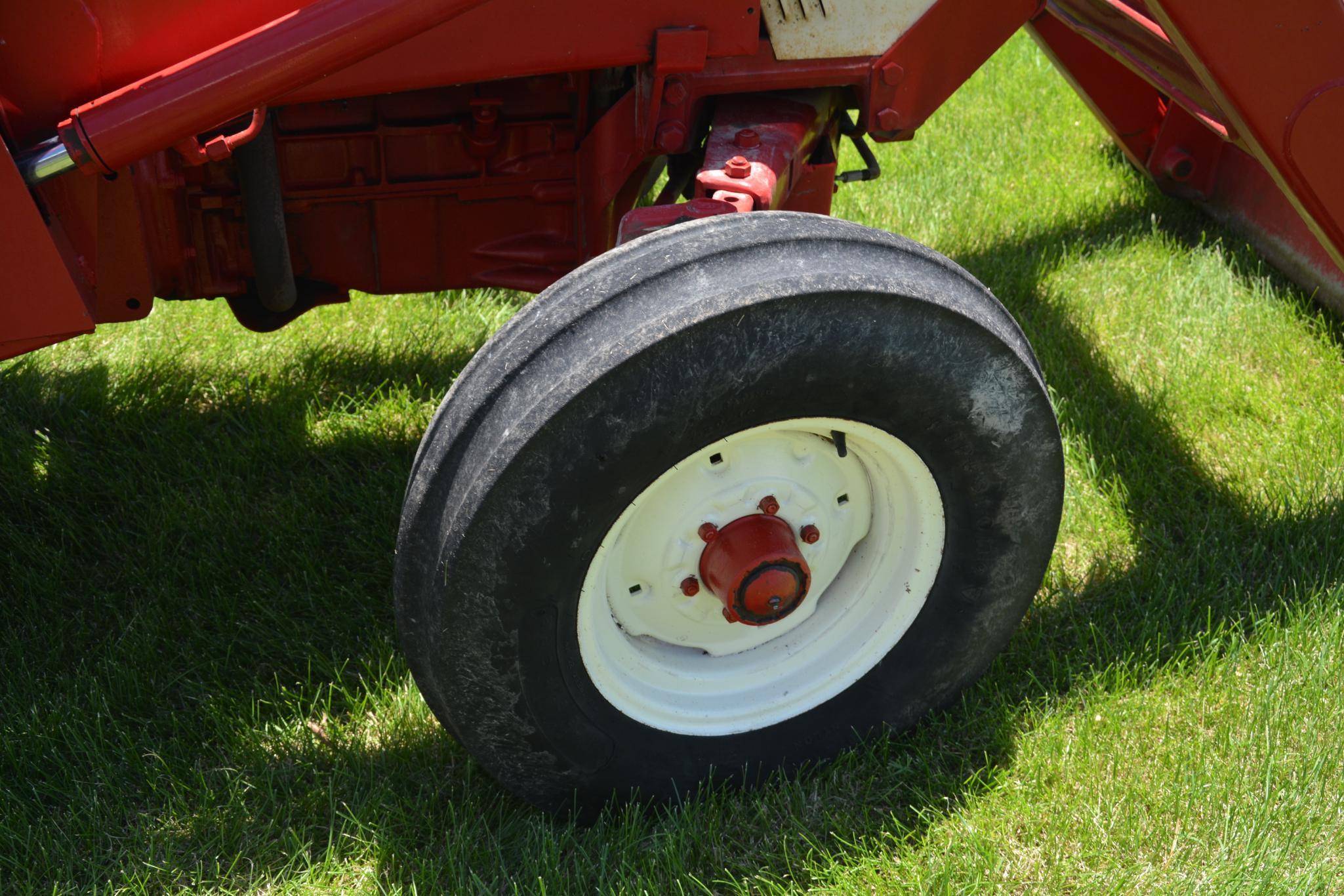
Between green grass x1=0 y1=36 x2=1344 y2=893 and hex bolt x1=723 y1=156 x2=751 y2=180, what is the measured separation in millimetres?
1005

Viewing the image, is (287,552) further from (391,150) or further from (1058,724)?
(1058,724)

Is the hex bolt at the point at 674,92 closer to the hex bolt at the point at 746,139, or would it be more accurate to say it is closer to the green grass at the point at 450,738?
the hex bolt at the point at 746,139

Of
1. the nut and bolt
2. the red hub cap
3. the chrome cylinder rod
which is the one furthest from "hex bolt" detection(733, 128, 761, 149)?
the chrome cylinder rod

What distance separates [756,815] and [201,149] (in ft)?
4.56

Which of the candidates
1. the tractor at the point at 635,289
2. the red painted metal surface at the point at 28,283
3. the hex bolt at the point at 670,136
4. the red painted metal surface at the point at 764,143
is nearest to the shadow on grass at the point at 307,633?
the tractor at the point at 635,289

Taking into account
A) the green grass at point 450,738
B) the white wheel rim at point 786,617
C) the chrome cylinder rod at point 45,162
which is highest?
the chrome cylinder rod at point 45,162

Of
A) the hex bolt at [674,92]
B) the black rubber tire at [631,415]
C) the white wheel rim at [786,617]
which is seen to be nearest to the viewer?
the black rubber tire at [631,415]

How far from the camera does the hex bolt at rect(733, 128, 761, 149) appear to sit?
214cm

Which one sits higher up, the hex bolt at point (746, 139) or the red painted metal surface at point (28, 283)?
the red painted metal surface at point (28, 283)

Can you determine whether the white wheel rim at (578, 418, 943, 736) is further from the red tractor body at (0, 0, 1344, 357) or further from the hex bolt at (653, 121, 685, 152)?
the hex bolt at (653, 121, 685, 152)

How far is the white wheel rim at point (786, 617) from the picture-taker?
6.53ft

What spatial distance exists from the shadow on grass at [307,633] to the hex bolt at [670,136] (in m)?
1.09

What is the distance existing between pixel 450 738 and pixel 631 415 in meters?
0.88

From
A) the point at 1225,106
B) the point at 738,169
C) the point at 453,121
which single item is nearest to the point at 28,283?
the point at 453,121
